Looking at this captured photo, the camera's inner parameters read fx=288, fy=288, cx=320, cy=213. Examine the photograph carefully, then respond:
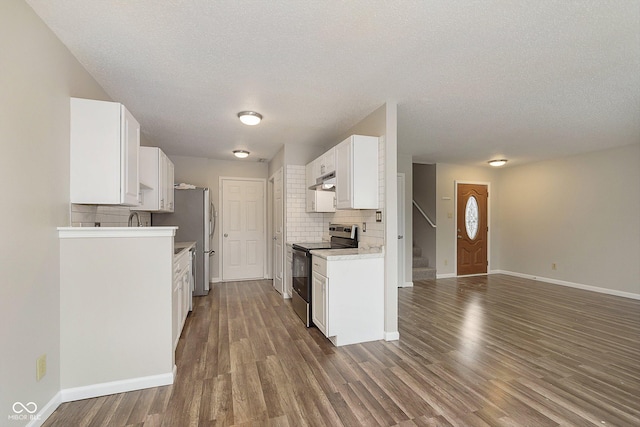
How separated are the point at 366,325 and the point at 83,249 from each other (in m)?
2.57

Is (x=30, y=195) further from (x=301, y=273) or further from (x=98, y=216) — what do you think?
(x=301, y=273)

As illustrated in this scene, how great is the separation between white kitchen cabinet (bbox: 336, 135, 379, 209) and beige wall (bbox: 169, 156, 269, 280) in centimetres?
341

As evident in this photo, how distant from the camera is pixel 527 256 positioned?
643 cm

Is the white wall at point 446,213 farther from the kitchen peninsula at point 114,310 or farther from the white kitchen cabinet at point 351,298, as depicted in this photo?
the kitchen peninsula at point 114,310

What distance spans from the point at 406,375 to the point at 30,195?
2880 millimetres

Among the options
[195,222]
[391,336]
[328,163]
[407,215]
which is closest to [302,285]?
[391,336]

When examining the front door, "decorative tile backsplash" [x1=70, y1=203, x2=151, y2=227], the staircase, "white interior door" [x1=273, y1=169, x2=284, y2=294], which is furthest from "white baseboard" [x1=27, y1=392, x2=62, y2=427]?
the front door

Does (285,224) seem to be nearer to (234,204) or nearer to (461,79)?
(234,204)

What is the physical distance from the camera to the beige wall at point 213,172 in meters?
5.66

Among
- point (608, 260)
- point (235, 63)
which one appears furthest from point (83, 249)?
point (608, 260)

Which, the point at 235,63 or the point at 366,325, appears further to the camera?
the point at 366,325

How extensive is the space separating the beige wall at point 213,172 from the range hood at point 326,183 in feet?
7.61

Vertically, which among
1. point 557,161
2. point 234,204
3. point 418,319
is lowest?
point 418,319

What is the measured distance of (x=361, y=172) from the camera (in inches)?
127
